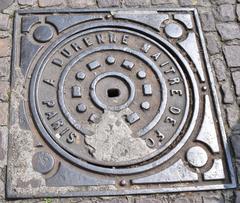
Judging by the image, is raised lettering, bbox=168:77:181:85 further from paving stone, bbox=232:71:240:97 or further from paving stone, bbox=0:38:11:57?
paving stone, bbox=0:38:11:57

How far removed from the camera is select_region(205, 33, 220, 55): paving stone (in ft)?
11.3

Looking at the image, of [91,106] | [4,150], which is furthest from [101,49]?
[4,150]

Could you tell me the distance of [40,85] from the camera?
3.18m

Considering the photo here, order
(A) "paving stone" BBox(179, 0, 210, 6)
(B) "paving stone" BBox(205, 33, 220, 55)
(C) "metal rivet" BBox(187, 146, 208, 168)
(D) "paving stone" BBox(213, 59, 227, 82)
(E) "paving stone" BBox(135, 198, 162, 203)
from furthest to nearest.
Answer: (A) "paving stone" BBox(179, 0, 210, 6) < (B) "paving stone" BBox(205, 33, 220, 55) < (D) "paving stone" BBox(213, 59, 227, 82) < (C) "metal rivet" BBox(187, 146, 208, 168) < (E) "paving stone" BBox(135, 198, 162, 203)

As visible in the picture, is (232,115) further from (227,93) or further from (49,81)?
(49,81)

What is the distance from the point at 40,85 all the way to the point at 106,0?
95 cm

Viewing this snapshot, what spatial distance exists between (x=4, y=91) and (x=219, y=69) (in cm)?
158

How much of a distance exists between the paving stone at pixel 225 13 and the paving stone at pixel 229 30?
6cm

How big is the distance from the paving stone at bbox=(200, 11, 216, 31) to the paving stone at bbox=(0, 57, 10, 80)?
1545 millimetres

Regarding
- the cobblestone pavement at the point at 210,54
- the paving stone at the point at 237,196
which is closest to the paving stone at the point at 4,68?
the cobblestone pavement at the point at 210,54

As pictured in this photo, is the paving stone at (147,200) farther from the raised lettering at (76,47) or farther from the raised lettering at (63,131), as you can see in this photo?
the raised lettering at (76,47)

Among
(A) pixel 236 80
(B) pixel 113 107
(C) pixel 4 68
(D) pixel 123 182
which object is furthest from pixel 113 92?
(A) pixel 236 80

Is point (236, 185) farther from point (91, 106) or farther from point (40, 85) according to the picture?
point (40, 85)

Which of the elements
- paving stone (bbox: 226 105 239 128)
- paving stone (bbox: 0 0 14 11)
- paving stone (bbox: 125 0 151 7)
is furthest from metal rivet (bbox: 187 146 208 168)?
paving stone (bbox: 0 0 14 11)
